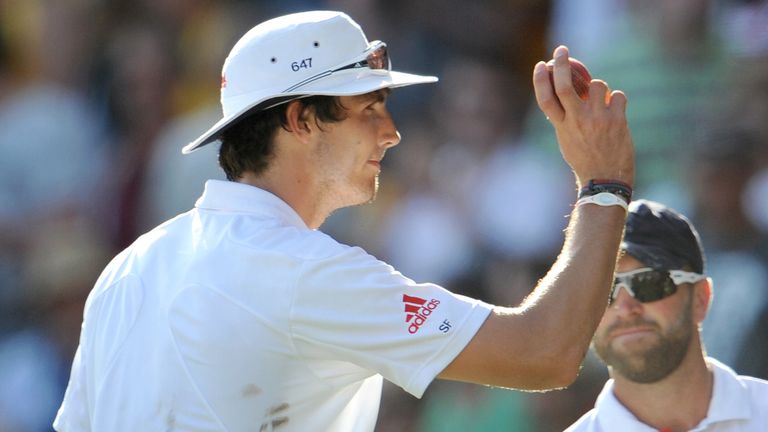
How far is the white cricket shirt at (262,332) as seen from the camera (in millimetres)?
3174

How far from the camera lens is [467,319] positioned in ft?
10.4

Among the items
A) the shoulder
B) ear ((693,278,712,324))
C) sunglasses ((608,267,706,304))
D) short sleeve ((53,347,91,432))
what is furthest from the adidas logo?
ear ((693,278,712,324))

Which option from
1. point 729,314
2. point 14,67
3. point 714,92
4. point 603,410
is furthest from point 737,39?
point 14,67

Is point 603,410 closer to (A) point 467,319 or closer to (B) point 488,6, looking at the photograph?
(A) point 467,319

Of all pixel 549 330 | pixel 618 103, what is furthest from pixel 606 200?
pixel 549 330

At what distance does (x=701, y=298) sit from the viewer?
4.39m

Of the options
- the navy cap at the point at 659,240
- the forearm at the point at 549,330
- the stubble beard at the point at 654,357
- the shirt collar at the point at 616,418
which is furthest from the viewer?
the navy cap at the point at 659,240

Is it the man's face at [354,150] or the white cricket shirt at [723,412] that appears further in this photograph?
the white cricket shirt at [723,412]

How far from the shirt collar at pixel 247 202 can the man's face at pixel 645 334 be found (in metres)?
1.25

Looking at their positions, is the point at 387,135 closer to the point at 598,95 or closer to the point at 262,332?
the point at 598,95

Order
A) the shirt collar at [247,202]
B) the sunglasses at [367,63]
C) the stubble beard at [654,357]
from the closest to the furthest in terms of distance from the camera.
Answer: the shirt collar at [247,202] < the sunglasses at [367,63] < the stubble beard at [654,357]

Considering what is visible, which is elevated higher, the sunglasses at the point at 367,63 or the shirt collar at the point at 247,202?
the sunglasses at the point at 367,63

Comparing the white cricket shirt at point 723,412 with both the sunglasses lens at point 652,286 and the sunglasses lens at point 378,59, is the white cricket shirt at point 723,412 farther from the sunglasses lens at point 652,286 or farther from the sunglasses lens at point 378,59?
Result: the sunglasses lens at point 378,59

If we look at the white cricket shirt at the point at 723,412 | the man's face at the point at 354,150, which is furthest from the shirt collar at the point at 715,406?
the man's face at the point at 354,150
